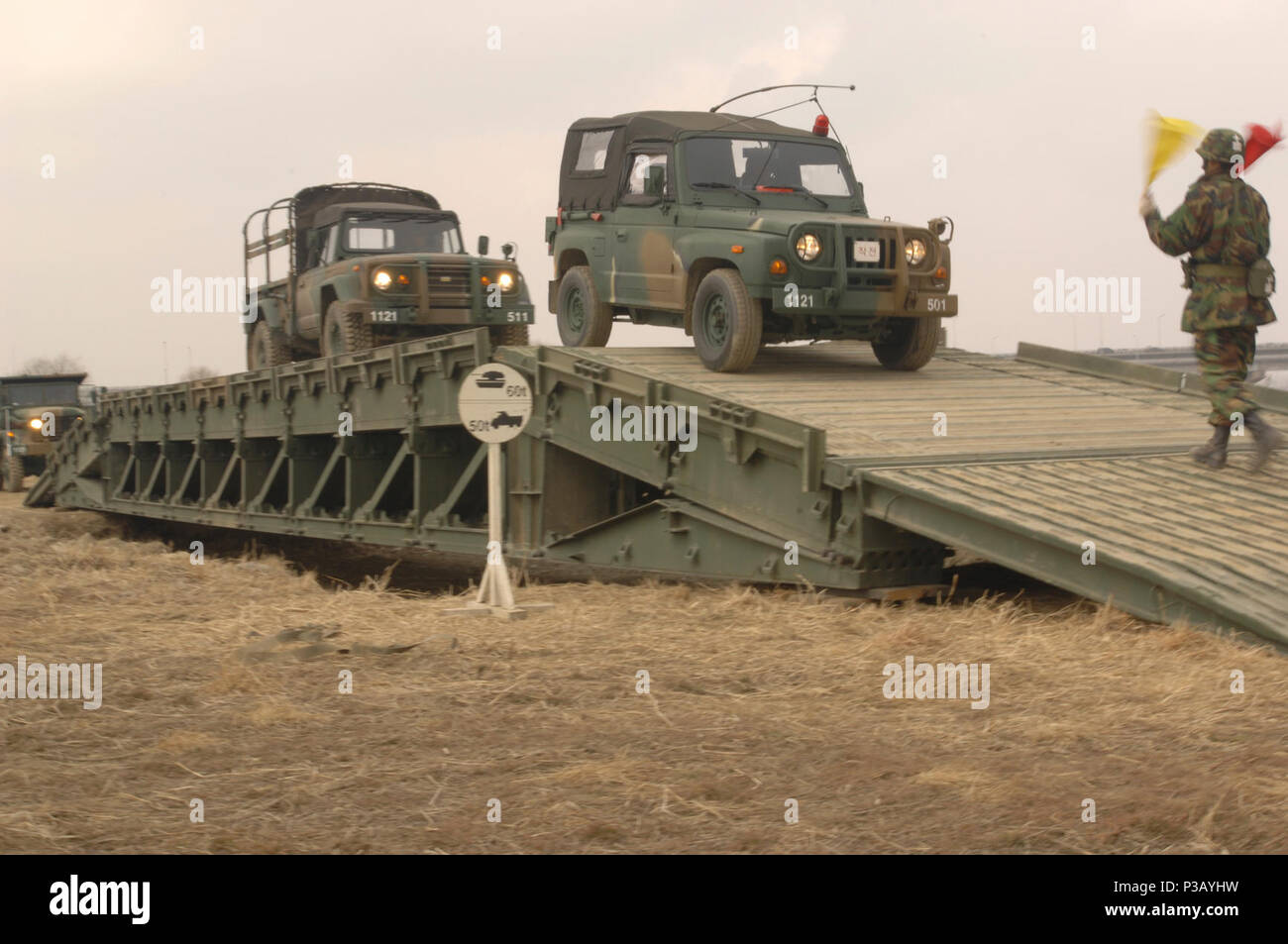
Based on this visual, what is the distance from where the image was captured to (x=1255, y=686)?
646 cm

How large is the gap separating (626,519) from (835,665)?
4.23 m

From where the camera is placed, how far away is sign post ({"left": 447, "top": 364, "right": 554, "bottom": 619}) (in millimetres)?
9508

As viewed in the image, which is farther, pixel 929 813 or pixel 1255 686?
pixel 1255 686

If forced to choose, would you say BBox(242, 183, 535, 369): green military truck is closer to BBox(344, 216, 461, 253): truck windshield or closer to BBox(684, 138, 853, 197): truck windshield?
BBox(344, 216, 461, 253): truck windshield

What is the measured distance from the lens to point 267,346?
18562 millimetres

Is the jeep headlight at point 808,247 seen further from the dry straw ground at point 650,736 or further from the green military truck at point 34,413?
the green military truck at point 34,413

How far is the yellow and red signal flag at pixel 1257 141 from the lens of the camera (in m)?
9.23

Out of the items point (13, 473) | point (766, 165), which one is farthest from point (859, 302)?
point (13, 473)

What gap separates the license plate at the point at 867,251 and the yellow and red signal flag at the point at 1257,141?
3.09 m

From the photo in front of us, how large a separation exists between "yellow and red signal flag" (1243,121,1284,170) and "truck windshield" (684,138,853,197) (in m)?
4.40

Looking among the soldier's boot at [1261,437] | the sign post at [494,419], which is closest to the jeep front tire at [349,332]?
the sign post at [494,419]

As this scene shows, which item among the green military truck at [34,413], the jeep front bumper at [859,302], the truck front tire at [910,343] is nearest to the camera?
the jeep front bumper at [859,302]

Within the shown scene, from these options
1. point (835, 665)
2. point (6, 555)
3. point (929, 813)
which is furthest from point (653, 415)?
point (6, 555)

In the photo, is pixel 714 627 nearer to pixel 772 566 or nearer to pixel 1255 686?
pixel 772 566
